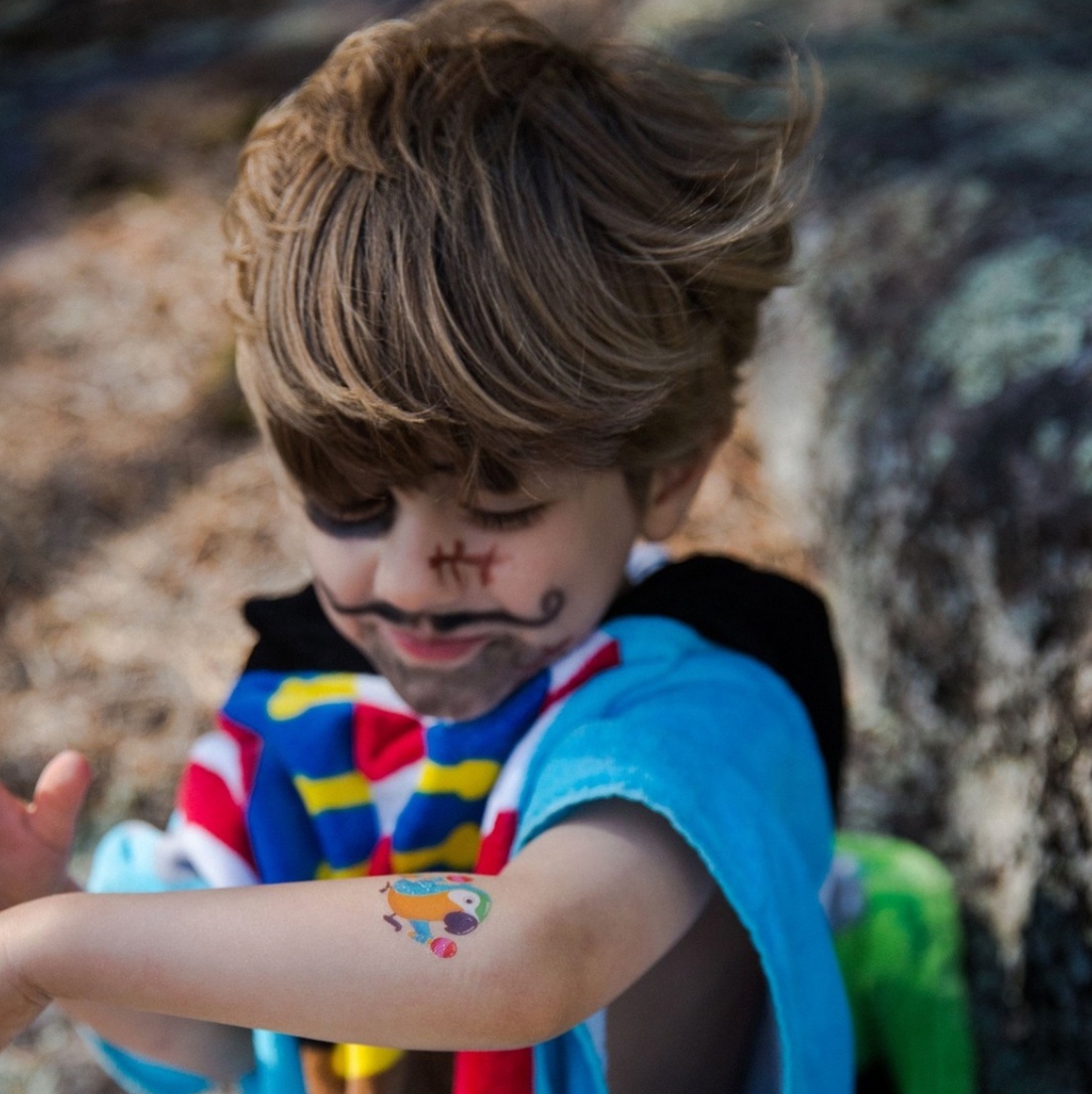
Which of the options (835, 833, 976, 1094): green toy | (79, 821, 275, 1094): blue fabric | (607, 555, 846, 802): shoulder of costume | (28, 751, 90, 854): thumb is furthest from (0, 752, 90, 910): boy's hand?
(835, 833, 976, 1094): green toy

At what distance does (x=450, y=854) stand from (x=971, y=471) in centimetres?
99

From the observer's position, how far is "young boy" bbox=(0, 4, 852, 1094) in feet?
3.52

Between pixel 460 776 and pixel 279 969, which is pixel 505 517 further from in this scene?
pixel 279 969

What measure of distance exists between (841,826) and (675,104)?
1375mm

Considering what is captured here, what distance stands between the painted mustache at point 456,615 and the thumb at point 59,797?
343 millimetres

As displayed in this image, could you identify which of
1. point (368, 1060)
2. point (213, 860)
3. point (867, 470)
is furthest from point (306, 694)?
point (867, 470)

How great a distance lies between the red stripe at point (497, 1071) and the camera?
52.4 inches

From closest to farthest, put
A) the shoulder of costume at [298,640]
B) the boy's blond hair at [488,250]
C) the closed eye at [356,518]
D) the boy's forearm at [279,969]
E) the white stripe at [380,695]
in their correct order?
the boy's forearm at [279,969]
the boy's blond hair at [488,250]
the closed eye at [356,518]
the white stripe at [380,695]
the shoulder of costume at [298,640]

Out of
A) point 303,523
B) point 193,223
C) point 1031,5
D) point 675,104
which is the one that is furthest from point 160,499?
point 1031,5

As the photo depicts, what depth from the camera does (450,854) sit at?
5.00ft

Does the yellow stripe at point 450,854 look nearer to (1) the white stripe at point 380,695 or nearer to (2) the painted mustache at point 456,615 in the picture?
(1) the white stripe at point 380,695

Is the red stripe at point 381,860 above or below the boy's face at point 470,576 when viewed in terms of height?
below

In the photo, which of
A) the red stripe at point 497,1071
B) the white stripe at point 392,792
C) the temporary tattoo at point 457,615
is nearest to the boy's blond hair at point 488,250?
the temporary tattoo at point 457,615

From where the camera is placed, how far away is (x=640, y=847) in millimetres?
1256
